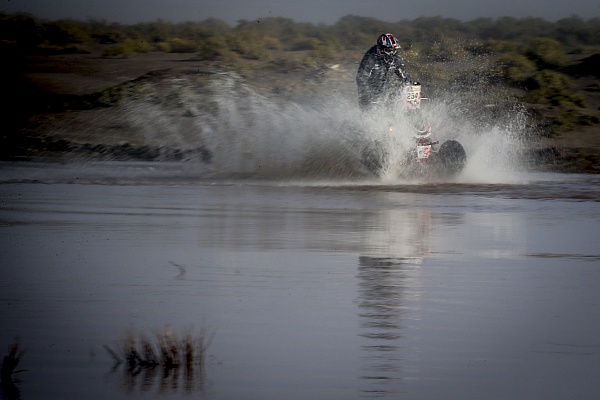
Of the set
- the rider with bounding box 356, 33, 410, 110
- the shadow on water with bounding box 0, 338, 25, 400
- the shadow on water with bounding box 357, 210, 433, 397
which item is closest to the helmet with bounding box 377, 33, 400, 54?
the rider with bounding box 356, 33, 410, 110

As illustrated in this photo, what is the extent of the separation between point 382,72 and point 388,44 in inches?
17.9

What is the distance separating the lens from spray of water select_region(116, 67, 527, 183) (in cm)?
2241

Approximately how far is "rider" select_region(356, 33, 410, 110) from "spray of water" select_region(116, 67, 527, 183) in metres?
0.38

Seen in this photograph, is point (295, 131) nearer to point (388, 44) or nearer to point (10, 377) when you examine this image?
point (388, 44)

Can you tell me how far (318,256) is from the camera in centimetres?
1209

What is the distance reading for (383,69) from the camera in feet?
69.9

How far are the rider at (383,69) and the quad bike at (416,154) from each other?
265mm

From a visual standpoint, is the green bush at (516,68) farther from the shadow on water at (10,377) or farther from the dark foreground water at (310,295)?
the shadow on water at (10,377)

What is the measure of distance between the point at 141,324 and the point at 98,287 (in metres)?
1.67

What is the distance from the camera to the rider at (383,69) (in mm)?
Result: 21250

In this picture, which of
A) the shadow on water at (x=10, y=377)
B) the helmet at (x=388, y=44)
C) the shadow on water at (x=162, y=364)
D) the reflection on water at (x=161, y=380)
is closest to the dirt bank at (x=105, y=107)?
the helmet at (x=388, y=44)

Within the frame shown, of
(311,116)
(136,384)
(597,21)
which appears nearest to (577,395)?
(136,384)

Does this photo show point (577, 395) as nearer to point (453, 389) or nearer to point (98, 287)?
point (453, 389)

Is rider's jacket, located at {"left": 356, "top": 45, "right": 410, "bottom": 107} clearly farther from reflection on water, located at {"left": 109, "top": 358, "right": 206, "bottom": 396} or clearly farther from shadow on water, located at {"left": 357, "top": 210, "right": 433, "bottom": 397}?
reflection on water, located at {"left": 109, "top": 358, "right": 206, "bottom": 396}
